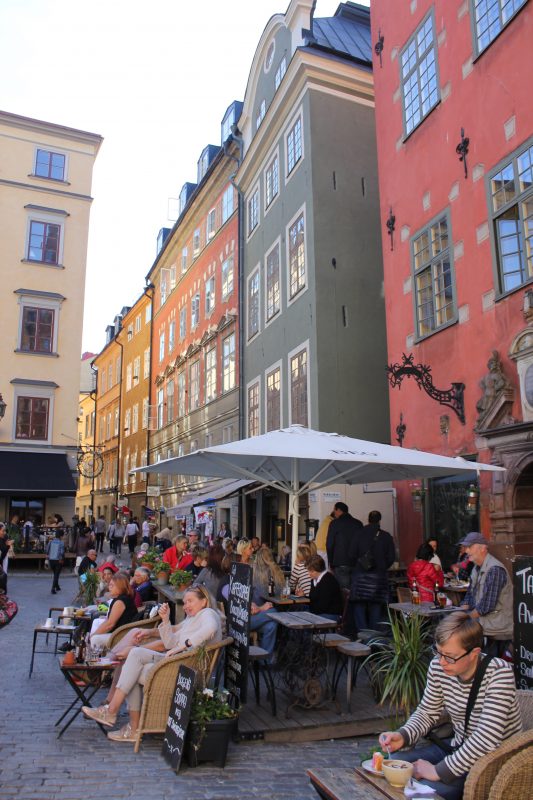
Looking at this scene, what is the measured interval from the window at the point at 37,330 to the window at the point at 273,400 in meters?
11.1

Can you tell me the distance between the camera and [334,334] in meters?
17.3

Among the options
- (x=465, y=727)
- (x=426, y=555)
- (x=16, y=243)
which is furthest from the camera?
(x=16, y=243)

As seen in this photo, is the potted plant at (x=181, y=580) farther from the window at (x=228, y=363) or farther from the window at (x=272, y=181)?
the window at (x=228, y=363)

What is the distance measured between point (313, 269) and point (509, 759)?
1529 cm

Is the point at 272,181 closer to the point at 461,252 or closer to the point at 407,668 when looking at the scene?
the point at 461,252

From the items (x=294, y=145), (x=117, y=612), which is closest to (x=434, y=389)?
(x=117, y=612)

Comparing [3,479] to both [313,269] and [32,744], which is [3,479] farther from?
[32,744]

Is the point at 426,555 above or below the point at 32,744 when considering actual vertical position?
above

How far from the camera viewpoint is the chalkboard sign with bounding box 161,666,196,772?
5.18 m

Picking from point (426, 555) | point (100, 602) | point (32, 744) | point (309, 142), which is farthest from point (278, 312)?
point (32, 744)

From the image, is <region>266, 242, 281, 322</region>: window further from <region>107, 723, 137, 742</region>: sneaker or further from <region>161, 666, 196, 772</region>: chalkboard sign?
<region>161, 666, 196, 772</region>: chalkboard sign

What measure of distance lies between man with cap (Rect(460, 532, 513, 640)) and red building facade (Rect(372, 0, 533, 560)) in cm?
306

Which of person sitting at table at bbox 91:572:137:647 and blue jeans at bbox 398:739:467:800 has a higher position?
person sitting at table at bbox 91:572:137:647

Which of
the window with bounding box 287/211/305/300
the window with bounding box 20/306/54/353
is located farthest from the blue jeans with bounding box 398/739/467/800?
the window with bounding box 20/306/54/353
